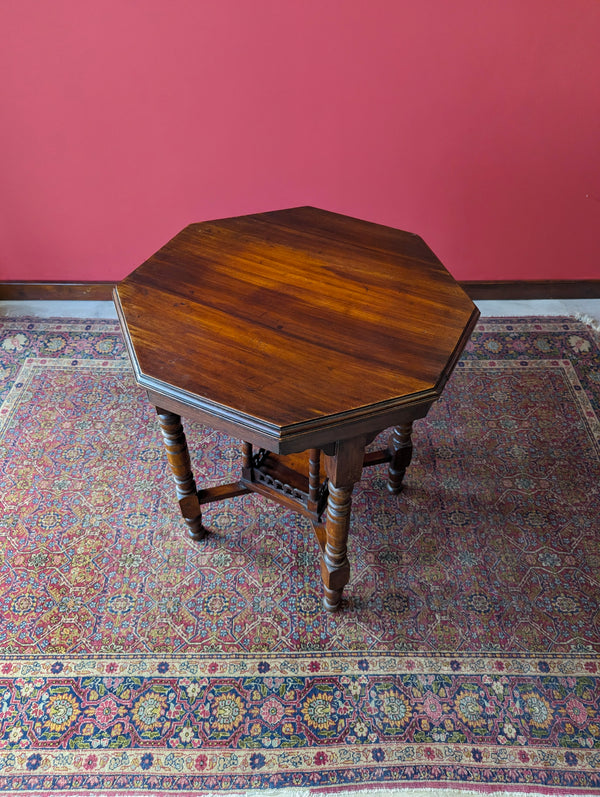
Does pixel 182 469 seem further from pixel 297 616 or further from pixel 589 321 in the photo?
pixel 589 321

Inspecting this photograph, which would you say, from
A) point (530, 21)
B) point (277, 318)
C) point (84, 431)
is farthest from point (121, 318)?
point (530, 21)

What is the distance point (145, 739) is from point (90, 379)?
1.80 m

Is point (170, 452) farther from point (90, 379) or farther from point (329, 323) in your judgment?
point (90, 379)

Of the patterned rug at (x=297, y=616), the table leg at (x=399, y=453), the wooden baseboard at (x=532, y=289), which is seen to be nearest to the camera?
the patterned rug at (x=297, y=616)

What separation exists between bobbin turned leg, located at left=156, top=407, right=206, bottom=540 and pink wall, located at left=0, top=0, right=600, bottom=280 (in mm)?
Result: 1606

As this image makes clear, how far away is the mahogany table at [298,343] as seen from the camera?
156 centimetres

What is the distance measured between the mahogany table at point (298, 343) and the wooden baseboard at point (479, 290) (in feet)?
4.95

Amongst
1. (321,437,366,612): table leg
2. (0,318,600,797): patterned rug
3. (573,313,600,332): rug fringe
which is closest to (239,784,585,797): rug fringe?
(0,318,600,797): patterned rug

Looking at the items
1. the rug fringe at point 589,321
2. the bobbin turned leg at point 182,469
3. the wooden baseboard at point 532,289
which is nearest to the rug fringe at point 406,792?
the bobbin turned leg at point 182,469

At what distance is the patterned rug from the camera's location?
6.10 ft

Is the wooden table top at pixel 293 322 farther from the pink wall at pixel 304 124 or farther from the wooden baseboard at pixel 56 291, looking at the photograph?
the wooden baseboard at pixel 56 291

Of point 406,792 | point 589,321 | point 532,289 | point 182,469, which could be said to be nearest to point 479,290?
point 532,289

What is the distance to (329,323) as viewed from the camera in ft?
5.84

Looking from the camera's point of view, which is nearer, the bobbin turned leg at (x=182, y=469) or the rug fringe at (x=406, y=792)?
Result: the rug fringe at (x=406, y=792)
